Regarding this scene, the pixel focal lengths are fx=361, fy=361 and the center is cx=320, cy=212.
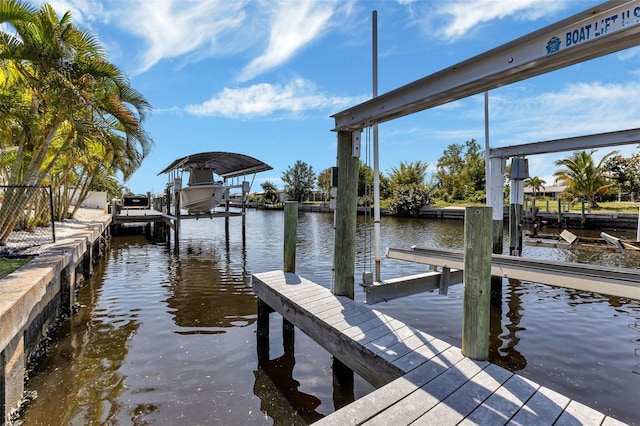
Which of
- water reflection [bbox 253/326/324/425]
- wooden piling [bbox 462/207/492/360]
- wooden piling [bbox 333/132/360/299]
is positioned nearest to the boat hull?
water reflection [bbox 253/326/324/425]

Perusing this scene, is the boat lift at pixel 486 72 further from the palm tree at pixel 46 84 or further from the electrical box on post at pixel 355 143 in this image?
the palm tree at pixel 46 84

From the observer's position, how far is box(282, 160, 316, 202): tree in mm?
57000

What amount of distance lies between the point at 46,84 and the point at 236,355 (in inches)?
276

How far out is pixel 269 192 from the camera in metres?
53.7

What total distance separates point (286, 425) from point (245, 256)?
9.38 m

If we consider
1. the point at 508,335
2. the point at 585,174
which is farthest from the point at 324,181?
the point at 508,335

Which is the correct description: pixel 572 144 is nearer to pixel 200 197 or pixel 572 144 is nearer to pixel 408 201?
pixel 200 197

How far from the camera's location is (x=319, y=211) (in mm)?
43625

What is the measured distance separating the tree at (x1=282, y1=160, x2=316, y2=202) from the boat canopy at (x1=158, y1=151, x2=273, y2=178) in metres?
39.2

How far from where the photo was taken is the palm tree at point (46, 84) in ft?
23.5

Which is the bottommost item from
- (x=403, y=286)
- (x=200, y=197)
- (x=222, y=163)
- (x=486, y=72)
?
(x=403, y=286)

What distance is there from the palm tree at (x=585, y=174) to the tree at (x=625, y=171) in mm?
514

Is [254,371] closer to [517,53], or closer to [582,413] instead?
[582,413]

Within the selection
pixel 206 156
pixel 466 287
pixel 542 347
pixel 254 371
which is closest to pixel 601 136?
pixel 542 347
